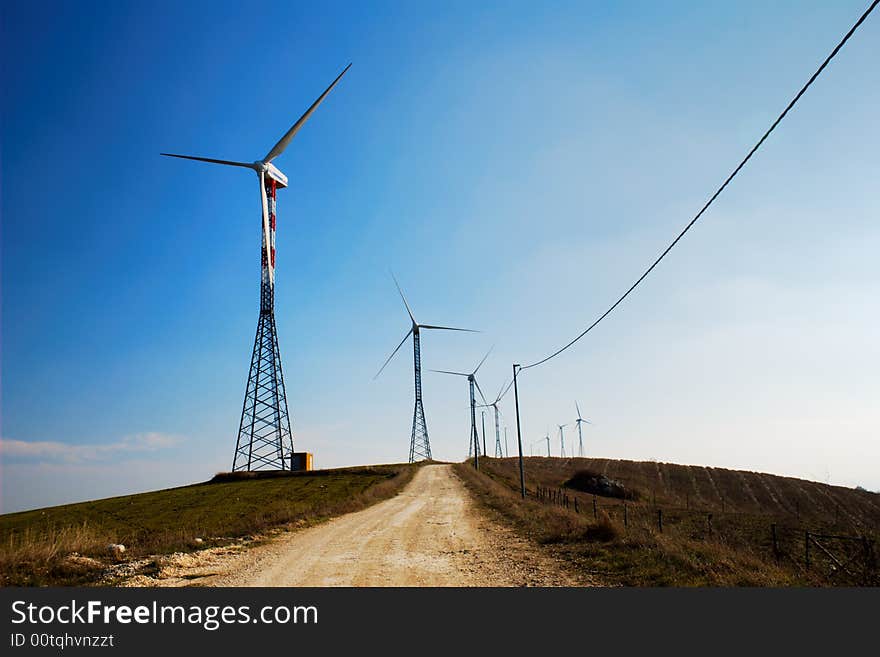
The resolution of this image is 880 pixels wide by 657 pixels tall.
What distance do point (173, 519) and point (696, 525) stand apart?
38.7m

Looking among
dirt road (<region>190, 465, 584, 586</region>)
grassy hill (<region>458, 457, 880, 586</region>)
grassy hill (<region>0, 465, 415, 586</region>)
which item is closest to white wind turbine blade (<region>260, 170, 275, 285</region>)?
grassy hill (<region>0, 465, 415, 586</region>)

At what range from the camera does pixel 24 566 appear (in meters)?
14.9

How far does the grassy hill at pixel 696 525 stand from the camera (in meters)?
14.7

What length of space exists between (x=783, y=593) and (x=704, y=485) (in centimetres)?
8719

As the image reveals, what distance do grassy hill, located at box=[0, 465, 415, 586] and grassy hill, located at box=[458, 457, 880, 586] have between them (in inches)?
471

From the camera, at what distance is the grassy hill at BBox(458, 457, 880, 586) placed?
48.4 feet

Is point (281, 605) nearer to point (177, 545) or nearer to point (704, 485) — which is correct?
point (177, 545)

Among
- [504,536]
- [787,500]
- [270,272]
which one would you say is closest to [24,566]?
[504,536]

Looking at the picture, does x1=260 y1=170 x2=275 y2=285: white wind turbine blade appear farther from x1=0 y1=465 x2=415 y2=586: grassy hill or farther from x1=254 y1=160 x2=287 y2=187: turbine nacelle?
x1=0 y1=465 x2=415 y2=586: grassy hill

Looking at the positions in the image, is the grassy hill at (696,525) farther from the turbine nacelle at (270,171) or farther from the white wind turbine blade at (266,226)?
the turbine nacelle at (270,171)

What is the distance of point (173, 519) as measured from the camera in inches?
1545

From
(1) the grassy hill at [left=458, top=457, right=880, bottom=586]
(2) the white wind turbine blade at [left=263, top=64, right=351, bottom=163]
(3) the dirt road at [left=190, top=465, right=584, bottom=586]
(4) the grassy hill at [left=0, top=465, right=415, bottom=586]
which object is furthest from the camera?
(2) the white wind turbine blade at [left=263, top=64, right=351, bottom=163]

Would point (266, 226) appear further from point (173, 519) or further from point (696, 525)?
point (696, 525)

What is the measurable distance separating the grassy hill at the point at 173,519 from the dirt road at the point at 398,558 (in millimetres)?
3080
